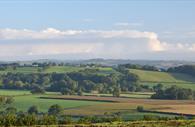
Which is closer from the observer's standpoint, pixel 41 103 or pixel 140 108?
pixel 140 108

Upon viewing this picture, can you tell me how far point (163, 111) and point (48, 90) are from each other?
92.1 m

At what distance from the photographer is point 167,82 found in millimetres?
196500

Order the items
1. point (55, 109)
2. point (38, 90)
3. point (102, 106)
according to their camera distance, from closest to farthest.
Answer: point (55, 109)
point (102, 106)
point (38, 90)

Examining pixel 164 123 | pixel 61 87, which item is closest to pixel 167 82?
pixel 61 87

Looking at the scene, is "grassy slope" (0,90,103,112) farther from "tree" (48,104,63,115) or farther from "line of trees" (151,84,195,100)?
"line of trees" (151,84,195,100)

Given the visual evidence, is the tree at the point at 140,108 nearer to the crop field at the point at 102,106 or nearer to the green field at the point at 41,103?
the crop field at the point at 102,106

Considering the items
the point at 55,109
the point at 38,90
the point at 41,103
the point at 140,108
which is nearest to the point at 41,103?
the point at 41,103

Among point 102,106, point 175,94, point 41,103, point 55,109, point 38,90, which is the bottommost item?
point 55,109

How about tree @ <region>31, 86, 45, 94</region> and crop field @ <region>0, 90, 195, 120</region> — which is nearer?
crop field @ <region>0, 90, 195, 120</region>

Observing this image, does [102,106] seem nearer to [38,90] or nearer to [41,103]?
[41,103]

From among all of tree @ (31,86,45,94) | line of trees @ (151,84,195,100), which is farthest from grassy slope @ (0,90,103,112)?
line of trees @ (151,84,195,100)

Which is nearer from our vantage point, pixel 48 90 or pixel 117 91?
pixel 117 91

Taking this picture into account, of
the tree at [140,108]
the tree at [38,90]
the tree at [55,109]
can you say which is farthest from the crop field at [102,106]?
the tree at [38,90]

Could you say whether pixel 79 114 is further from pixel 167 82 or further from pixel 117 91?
pixel 167 82
